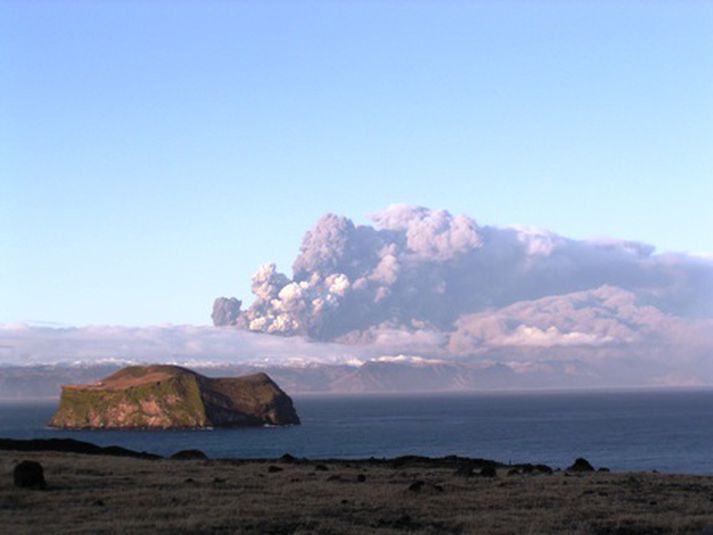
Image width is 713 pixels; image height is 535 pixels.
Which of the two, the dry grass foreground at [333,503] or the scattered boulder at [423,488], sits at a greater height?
the scattered boulder at [423,488]

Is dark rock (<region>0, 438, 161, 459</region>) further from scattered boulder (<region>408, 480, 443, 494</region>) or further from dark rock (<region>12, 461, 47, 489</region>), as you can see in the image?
scattered boulder (<region>408, 480, 443, 494</region>)

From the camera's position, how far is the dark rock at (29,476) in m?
49.0

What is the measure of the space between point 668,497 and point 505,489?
28.2 feet

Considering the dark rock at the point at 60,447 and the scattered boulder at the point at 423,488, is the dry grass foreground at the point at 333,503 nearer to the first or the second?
the scattered boulder at the point at 423,488

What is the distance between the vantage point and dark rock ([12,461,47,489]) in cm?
4903

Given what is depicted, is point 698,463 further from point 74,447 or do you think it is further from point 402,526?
point 402,526

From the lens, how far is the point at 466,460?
94.4 m

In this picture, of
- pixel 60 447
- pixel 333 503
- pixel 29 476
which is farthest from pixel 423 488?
pixel 60 447

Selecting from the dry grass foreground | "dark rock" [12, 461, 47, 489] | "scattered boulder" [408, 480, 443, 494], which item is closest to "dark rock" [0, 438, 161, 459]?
the dry grass foreground

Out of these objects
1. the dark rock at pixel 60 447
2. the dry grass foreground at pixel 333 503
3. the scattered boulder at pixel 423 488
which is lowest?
the dark rock at pixel 60 447

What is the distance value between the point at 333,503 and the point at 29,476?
51.8 ft

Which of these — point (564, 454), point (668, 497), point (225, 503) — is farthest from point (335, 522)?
point (564, 454)

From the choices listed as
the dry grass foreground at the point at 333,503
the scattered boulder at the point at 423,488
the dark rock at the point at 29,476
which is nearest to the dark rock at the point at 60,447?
the dry grass foreground at the point at 333,503

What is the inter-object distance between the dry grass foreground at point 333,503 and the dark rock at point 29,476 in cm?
63
